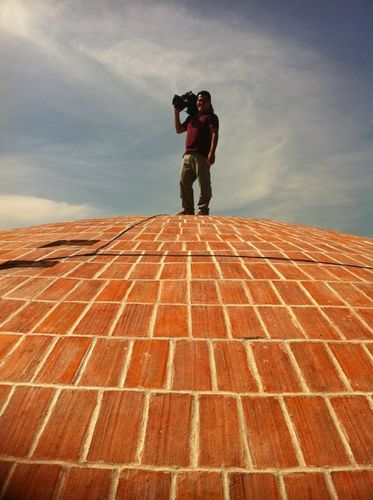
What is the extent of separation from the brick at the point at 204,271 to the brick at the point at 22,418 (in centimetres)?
99

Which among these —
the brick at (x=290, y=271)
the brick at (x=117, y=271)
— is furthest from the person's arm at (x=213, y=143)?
the brick at (x=117, y=271)

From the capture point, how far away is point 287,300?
1.56 m

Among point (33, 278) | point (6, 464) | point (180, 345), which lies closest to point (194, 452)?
point (180, 345)

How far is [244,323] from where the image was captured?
1.37 metres

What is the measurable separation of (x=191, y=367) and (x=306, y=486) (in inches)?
18.5

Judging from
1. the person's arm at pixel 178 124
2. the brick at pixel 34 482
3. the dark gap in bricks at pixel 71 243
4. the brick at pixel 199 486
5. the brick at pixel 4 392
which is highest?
the person's arm at pixel 178 124

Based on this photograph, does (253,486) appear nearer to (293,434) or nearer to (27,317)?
(293,434)

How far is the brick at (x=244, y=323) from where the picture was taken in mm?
1301

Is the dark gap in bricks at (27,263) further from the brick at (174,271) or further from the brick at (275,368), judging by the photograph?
the brick at (275,368)

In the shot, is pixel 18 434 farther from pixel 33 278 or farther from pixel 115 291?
pixel 33 278

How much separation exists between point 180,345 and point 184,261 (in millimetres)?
868

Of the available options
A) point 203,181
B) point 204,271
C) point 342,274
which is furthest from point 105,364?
point 203,181

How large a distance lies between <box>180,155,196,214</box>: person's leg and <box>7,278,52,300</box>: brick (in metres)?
3.52

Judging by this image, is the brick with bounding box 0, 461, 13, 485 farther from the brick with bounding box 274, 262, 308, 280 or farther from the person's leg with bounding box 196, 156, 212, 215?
the person's leg with bounding box 196, 156, 212, 215
